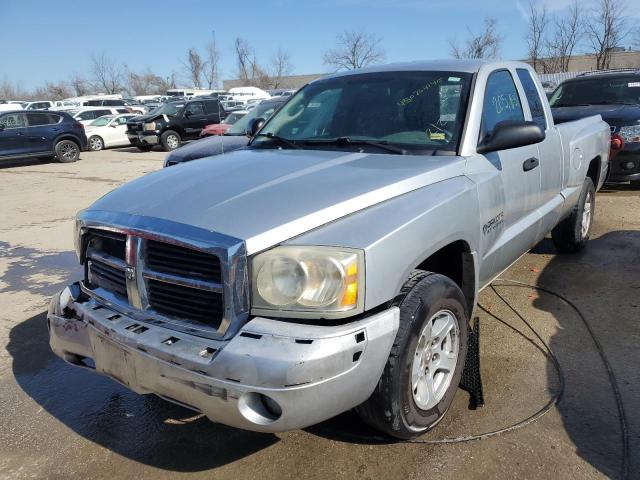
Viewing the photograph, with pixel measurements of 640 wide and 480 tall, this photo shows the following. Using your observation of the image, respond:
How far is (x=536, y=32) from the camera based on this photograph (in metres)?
34.5

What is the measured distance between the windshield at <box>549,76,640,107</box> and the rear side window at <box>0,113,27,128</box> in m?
15.2

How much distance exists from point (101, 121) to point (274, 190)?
21.2m

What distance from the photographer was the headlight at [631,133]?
757cm

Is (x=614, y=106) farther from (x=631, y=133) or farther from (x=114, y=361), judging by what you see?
(x=114, y=361)

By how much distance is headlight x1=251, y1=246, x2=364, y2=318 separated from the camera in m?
2.07

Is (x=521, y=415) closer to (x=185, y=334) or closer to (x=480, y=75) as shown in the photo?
(x=185, y=334)

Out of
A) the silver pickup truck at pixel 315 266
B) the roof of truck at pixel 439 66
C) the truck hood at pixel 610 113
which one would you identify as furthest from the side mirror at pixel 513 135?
the truck hood at pixel 610 113

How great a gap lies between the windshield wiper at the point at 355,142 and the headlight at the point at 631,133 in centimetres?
598

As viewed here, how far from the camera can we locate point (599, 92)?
8734 mm

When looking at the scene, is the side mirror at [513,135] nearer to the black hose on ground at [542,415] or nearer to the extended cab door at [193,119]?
the black hose on ground at [542,415]

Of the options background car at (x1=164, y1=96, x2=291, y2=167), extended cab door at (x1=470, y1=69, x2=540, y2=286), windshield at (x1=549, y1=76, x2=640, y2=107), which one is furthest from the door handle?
windshield at (x1=549, y1=76, x2=640, y2=107)

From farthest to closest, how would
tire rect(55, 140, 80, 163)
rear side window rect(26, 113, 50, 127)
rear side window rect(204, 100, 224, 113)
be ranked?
rear side window rect(204, 100, 224, 113) → tire rect(55, 140, 80, 163) → rear side window rect(26, 113, 50, 127)

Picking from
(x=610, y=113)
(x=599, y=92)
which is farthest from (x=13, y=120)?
(x=610, y=113)

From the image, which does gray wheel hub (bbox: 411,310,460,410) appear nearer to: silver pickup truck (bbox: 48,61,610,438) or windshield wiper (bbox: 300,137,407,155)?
silver pickup truck (bbox: 48,61,610,438)
